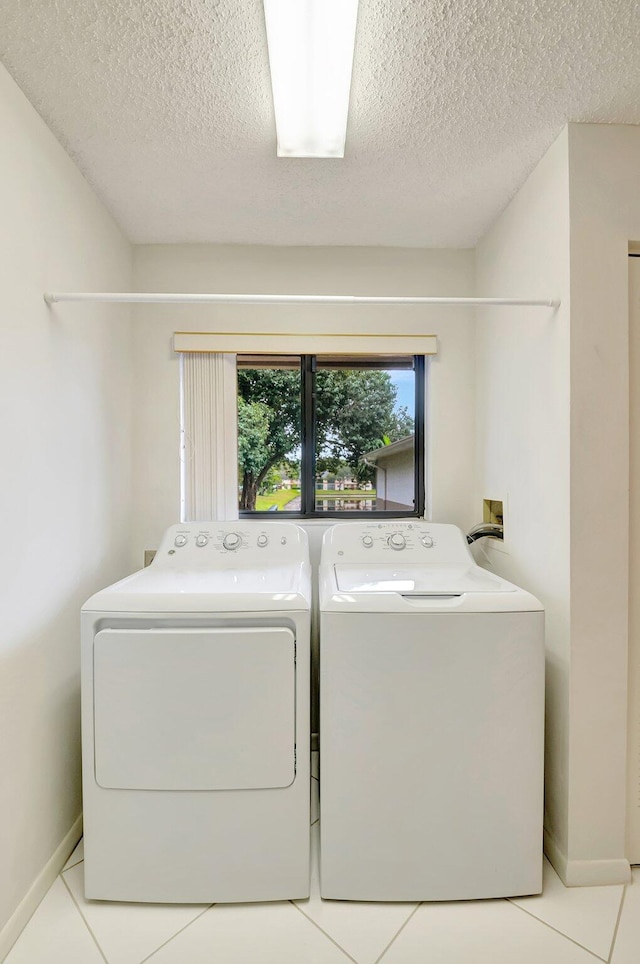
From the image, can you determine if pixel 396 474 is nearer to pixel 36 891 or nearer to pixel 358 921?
pixel 358 921

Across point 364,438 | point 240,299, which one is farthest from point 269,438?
point 240,299

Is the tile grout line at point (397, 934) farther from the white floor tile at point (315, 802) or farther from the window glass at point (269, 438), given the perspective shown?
the window glass at point (269, 438)

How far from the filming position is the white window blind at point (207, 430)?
2.42 metres

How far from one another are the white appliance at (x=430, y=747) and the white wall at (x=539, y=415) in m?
0.22

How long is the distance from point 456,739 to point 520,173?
1947mm

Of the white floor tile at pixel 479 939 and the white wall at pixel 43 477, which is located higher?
the white wall at pixel 43 477

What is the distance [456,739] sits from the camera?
57.9 inches

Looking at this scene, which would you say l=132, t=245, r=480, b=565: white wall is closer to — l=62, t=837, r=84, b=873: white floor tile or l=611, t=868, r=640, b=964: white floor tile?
l=62, t=837, r=84, b=873: white floor tile

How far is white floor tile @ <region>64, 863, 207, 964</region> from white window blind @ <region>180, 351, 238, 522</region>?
1.42 meters

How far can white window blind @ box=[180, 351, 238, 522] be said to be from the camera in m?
2.42

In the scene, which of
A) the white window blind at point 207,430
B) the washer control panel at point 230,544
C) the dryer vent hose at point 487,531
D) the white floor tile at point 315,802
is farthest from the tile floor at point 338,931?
the white window blind at point 207,430

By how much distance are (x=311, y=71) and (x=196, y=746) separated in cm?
185

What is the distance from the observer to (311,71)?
1.29 metres

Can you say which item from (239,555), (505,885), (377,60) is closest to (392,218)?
(377,60)
